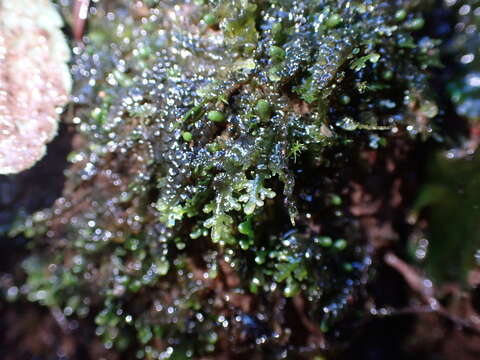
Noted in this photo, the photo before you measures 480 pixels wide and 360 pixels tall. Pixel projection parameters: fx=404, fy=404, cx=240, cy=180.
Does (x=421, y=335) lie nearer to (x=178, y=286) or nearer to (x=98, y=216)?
(x=178, y=286)

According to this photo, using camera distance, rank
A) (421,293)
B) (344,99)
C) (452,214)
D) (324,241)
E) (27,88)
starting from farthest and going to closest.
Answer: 1. (421,293)
2. (452,214)
3. (324,241)
4. (27,88)
5. (344,99)

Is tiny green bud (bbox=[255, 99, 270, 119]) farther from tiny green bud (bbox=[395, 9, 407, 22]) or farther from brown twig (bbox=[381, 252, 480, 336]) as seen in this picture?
brown twig (bbox=[381, 252, 480, 336])

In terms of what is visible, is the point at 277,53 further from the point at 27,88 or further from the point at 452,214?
the point at 452,214

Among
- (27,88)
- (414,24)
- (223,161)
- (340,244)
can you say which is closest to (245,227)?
(223,161)

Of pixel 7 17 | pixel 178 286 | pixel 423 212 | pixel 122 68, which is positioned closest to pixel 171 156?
pixel 122 68

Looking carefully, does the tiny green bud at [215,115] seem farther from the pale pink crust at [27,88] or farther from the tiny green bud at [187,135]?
the pale pink crust at [27,88]

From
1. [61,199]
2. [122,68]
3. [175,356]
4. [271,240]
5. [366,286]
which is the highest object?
[122,68]

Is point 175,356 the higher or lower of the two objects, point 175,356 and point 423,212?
the lower
